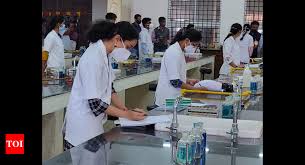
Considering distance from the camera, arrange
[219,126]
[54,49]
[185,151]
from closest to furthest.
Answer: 1. [185,151]
2. [219,126]
3. [54,49]

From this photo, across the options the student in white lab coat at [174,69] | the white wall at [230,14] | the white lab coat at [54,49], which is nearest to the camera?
the student in white lab coat at [174,69]

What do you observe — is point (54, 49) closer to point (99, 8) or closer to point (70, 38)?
point (70, 38)

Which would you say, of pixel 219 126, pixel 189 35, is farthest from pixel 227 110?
pixel 189 35

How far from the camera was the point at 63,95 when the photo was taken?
3.67m

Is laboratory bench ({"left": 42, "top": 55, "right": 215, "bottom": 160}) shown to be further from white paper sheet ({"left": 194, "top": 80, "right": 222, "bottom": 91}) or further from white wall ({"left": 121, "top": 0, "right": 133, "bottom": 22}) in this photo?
white wall ({"left": 121, "top": 0, "right": 133, "bottom": 22})

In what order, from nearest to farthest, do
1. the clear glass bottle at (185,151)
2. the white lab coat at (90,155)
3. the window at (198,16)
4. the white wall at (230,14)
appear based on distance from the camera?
1. the clear glass bottle at (185,151)
2. the white lab coat at (90,155)
3. the white wall at (230,14)
4. the window at (198,16)

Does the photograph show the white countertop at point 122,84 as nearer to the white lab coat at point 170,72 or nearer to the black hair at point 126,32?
the white lab coat at point 170,72

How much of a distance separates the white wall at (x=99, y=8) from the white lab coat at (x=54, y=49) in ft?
21.6

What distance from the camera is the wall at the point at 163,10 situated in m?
11.2

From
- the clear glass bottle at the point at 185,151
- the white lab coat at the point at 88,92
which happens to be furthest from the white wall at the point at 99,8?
the clear glass bottle at the point at 185,151

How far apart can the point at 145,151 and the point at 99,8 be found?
1018 centimetres
